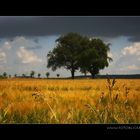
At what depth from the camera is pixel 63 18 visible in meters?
7.23

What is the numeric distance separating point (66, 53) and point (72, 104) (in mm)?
639

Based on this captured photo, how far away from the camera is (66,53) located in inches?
300

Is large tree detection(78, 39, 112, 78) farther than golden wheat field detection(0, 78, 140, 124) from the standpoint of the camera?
Yes

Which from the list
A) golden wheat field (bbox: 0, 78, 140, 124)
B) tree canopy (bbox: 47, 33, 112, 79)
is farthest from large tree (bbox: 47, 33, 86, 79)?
golden wheat field (bbox: 0, 78, 140, 124)

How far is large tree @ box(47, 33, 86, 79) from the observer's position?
7.34 metres

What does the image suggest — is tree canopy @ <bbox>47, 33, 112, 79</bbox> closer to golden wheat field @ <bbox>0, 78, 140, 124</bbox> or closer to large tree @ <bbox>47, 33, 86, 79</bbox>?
large tree @ <bbox>47, 33, 86, 79</bbox>

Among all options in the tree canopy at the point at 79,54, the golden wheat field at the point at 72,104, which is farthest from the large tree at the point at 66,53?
the golden wheat field at the point at 72,104

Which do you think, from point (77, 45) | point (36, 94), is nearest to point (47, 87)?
point (36, 94)

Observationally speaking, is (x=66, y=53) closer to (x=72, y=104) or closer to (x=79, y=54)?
(x=79, y=54)

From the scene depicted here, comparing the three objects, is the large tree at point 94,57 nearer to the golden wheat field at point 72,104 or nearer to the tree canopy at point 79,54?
the tree canopy at point 79,54

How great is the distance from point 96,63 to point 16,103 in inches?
38.8

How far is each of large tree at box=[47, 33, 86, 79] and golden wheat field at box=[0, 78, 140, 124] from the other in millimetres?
212
